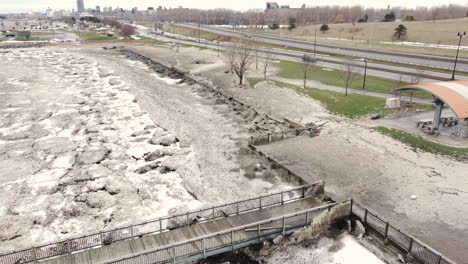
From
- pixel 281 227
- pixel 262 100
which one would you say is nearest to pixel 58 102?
pixel 262 100

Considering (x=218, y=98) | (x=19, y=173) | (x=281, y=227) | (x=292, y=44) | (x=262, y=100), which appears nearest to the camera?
(x=281, y=227)

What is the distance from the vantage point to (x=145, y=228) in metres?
20.3

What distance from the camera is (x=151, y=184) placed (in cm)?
2603

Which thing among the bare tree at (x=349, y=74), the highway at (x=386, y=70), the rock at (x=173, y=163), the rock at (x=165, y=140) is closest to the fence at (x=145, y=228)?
the rock at (x=173, y=163)

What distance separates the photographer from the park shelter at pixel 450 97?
90.9ft

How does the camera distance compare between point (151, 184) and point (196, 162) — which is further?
point (196, 162)

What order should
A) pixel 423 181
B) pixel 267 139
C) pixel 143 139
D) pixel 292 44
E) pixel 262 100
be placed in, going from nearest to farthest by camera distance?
pixel 423 181 → pixel 267 139 → pixel 143 139 → pixel 262 100 → pixel 292 44

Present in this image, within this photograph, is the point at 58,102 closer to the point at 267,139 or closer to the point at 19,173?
the point at 19,173

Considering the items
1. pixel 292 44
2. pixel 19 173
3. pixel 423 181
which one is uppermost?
pixel 292 44

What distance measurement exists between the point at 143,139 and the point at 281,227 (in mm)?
19999

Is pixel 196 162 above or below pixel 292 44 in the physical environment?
below

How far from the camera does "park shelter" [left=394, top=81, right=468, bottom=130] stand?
27.7m

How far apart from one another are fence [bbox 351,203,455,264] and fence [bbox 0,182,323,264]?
3.31m

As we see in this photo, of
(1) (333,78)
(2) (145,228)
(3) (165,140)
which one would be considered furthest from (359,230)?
(1) (333,78)
